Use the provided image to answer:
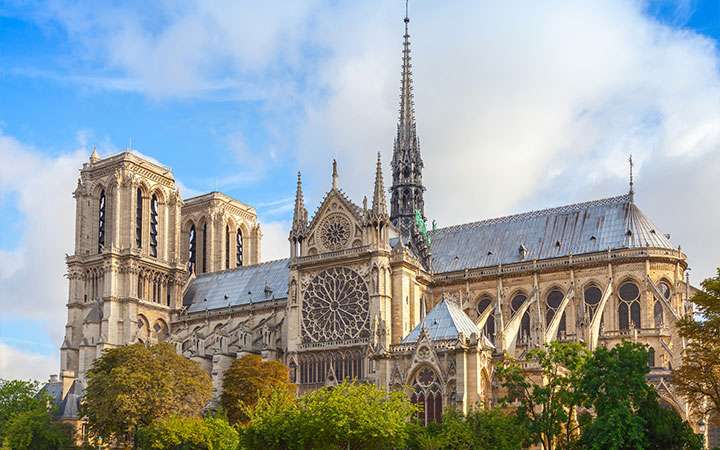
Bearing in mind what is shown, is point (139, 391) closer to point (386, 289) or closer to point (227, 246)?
point (386, 289)

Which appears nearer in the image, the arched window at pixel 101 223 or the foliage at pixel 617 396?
the foliage at pixel 617 396

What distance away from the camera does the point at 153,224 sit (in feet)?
307

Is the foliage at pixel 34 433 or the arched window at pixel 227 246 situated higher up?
the arched window at pixel 227 246

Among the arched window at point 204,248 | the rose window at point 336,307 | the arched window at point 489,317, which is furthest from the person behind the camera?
the arched window at point 204,248

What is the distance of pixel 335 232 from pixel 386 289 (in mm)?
6268

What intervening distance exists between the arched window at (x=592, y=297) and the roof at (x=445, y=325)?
13.9m

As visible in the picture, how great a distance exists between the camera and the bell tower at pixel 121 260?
85812mm

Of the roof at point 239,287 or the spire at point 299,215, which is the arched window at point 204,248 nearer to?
the roof at point 239,287

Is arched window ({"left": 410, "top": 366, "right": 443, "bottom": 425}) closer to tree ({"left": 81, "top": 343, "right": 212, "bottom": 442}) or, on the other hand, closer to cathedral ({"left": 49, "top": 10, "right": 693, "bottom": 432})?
cathedral ({"left": 49, "top": 10, "right": 693, "bottom": 432})

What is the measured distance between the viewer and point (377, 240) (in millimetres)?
72875

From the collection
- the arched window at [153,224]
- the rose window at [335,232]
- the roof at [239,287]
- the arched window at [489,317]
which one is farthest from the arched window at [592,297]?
the arched window at [153,224]

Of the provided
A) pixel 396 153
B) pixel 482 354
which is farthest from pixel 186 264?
pixel 482 354

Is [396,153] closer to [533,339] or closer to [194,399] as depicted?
[533,339]

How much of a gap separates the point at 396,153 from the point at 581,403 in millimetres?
40001
